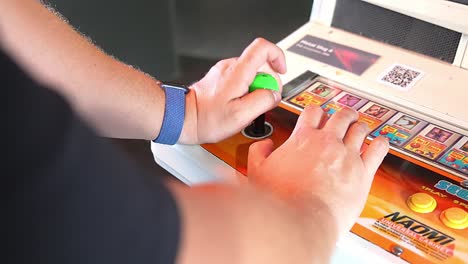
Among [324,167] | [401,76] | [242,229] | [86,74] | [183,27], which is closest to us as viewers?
[242,229]

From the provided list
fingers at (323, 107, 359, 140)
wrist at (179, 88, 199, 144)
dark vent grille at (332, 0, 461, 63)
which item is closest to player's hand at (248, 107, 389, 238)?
fingers at (323, 107, 359, 140)

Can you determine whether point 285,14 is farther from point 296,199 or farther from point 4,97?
point 4,97

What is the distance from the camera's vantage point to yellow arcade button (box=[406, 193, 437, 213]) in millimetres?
630

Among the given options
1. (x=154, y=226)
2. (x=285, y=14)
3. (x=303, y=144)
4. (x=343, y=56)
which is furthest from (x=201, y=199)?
(x=285, y=14)

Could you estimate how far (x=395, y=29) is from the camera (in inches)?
35.4

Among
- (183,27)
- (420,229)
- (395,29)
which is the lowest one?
(183,27)

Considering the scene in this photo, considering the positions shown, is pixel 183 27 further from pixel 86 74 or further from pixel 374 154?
pixel 374 154

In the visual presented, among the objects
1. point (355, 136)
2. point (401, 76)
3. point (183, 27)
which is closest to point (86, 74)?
point (355, 136)

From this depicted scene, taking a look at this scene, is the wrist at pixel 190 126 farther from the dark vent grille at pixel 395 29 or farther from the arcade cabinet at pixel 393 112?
the dark vent grille at pixel 395 29

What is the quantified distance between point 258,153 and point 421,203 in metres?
0.19

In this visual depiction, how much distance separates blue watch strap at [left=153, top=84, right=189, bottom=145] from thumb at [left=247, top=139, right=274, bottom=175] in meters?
0.12

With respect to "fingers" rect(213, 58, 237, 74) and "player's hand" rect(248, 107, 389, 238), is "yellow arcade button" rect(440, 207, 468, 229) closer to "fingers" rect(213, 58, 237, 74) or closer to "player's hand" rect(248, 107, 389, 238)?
"player's hand" rect(248, 107, 389, 238)

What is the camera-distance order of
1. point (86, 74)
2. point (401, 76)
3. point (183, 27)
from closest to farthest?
point (86, 74)
point (401, 76)
point (183, 27)

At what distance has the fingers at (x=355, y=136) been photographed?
0.64 metres
